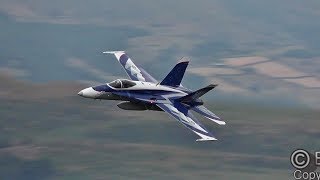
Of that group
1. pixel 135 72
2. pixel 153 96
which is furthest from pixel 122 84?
pixel 135 72

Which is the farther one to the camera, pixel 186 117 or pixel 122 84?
pixel 122 84

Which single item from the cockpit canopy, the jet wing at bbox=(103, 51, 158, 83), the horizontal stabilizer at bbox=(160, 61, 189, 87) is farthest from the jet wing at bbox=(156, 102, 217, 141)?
the jet wing at bbox=(103, 51, 158, 83)

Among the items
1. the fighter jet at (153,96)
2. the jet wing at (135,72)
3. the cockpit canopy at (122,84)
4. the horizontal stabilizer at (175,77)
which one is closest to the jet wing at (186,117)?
the fighter jet at (153,96)

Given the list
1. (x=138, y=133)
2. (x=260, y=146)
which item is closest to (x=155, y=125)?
(x=138, y=133)

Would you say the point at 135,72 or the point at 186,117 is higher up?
the point at 135,72

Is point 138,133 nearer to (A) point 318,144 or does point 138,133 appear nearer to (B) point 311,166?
(A) point 318,144

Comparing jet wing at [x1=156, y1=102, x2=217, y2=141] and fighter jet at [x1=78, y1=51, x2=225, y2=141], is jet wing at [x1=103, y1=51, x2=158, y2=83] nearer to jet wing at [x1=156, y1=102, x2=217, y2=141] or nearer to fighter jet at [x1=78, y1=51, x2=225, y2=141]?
fighter jet at [x1=78, y1=51, x2=225, y2=141]

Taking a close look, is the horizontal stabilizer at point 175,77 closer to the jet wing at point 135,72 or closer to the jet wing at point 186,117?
the jet wing at point 186,117

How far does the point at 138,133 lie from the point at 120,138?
2.19 meters

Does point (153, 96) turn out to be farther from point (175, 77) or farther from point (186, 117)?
point (186, 117)

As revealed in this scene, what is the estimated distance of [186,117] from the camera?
9462 cm

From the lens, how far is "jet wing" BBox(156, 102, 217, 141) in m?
91.6

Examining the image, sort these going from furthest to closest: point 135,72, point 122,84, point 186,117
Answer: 1. point 135,72
2. point 122,84
3. point 186,117

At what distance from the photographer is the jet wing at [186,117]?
91.6 meters
